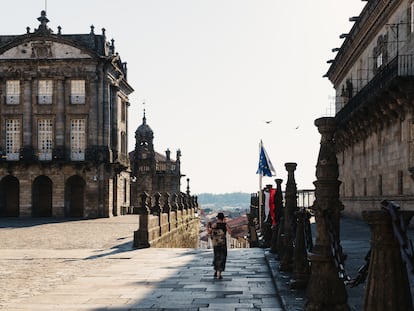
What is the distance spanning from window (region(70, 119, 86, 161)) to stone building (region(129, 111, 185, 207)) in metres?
18.7

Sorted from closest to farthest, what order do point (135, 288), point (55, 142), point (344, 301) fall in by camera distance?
1. point (344, 301)
2. point (135, 288)
3. point (55, 142)

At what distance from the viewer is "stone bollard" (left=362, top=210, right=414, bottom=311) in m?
3.54

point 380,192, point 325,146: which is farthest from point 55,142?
point 325,146

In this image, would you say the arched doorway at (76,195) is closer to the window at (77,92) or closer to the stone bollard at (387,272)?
the window at (77,92)

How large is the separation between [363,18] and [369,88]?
5.09 meters

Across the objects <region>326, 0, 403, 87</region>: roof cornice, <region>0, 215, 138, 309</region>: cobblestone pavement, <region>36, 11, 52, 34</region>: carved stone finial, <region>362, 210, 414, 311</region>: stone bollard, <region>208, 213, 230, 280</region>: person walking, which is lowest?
<region>0, 215, 138, 309</region>: cobblestone pavement

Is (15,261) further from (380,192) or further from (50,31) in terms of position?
(50,31)

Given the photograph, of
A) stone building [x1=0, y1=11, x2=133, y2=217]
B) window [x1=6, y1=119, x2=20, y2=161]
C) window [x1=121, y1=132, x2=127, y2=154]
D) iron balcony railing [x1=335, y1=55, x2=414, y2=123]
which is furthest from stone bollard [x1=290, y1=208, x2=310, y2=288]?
window [x1=121, y1=132, x2=127, y2=154]

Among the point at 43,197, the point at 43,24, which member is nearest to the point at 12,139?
the point at 43,197

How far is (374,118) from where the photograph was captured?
81.0 feet

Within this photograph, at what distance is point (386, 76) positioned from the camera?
21062mm

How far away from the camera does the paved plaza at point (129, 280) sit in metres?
8.27

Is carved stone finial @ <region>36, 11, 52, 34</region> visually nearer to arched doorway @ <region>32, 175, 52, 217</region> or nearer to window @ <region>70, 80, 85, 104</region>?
window @ <region>70, 80, 85, 104</region>

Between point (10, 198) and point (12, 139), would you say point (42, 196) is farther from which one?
point (12, 139)
